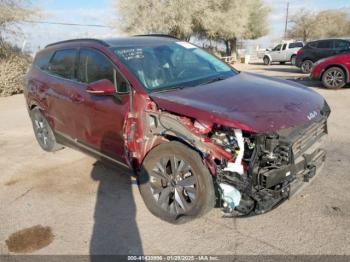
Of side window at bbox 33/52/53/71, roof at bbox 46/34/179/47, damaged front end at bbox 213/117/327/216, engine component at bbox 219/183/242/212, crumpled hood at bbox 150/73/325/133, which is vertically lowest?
engine component at bbox 219/183/242/212

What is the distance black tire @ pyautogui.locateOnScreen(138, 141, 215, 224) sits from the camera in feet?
10.3

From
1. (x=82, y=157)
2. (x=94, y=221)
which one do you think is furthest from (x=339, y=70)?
(x=94, y=221)

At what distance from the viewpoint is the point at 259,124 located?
2836 mm

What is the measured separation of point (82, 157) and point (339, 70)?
8.62m

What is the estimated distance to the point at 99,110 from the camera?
4.00m

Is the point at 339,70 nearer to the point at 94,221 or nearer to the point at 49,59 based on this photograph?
the point at 49,59

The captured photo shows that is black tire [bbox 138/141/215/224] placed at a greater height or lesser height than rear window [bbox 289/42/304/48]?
lesser

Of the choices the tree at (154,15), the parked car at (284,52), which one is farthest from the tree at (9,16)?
the parked car at (284,52)

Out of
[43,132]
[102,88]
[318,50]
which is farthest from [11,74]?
[318,50]

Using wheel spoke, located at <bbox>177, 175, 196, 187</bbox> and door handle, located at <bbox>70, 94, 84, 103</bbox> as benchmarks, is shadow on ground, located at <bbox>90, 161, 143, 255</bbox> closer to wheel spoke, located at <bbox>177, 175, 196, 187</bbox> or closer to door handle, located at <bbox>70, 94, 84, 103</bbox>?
wheel spoke, located at <bbox>177, 175, 196, 187</bbox>

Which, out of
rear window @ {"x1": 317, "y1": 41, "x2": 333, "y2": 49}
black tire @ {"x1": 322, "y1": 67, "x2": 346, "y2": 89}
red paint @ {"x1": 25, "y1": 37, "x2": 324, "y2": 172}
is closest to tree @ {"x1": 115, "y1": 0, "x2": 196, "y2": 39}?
rear window @ {"x1": 317, "y1": 41, "x2": 333, "y2": 49}

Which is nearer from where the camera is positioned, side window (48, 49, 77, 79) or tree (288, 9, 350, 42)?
side window (48, 49, 77, 79)

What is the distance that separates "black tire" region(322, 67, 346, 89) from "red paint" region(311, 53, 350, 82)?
0.39 ft

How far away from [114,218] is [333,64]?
30.8 feet
